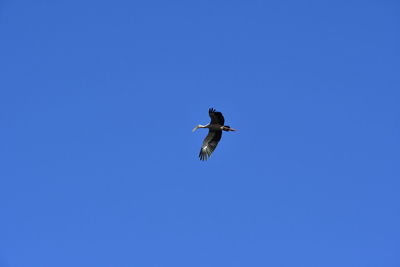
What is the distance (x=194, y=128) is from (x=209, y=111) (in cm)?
427

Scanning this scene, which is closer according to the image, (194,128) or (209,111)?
(209,111)

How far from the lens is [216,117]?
60062 millimetres

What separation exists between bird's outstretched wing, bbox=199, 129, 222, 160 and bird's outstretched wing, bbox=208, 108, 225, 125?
1497mm

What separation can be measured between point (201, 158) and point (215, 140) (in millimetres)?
1596

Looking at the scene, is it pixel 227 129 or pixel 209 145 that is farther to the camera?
pixel 209 145

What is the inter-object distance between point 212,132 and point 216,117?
78.9 inches

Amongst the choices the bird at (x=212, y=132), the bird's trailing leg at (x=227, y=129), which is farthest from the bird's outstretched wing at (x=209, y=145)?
the bird's trailing leg at (x=227, y=129)

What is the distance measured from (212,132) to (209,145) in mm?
1082

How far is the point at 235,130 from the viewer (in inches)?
2399

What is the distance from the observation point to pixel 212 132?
61781 millimetres

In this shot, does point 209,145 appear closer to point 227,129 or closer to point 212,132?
point 212,132

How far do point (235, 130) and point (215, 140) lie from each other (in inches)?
74.7

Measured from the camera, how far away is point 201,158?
62.3 m

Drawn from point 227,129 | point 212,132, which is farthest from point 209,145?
point 227,129
